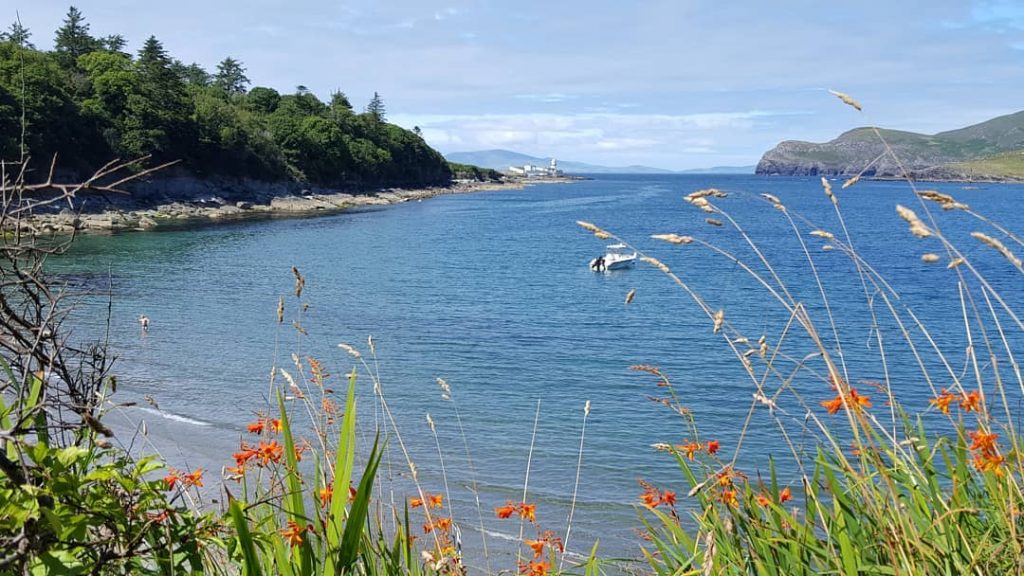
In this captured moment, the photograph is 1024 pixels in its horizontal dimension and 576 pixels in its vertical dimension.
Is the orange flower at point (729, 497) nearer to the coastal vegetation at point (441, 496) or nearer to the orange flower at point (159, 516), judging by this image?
the coastal vegetation at point (441, 496)

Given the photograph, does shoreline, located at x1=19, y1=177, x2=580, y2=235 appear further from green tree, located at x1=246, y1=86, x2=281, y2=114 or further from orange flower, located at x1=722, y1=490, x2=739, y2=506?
orange flower, located at x1=722, y1=490, x2=739, y2=506

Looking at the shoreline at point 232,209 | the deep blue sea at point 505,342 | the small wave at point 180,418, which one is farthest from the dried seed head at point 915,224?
the shoreline at point 232,209

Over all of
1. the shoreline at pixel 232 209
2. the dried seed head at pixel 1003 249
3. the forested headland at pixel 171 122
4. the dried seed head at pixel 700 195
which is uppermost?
the forested headland at pixel 171 122

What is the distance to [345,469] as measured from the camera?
7.11 feet

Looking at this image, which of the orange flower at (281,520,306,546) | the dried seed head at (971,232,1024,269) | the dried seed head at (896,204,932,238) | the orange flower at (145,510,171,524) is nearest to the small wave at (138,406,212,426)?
the orange flower at (281,520,306,546)

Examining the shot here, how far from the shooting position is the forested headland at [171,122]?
57.1 metres

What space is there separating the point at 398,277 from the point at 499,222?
1432 inches

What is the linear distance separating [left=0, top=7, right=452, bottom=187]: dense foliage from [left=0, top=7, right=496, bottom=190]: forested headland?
0.37 feet

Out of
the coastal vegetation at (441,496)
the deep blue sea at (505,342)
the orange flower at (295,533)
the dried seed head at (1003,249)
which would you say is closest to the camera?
the dried seed head at (1003,249)

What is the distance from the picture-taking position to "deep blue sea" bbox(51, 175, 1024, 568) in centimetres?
1152

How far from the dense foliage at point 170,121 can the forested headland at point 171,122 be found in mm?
112

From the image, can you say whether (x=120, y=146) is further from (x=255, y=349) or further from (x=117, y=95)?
(x=255, y=349)

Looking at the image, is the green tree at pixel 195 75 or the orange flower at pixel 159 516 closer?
the orange flower at pixel 159 516

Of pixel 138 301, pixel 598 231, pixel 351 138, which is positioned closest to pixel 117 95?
pixel 351 138
